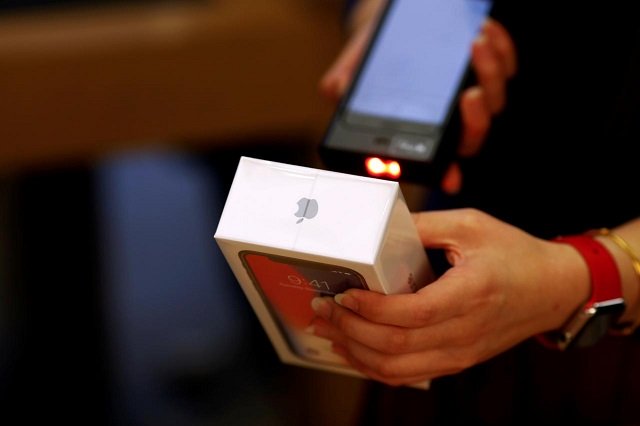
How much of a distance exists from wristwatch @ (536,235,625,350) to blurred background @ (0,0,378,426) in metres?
0.58

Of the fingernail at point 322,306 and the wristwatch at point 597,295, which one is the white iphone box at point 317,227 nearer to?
the fingernail at point 322,306

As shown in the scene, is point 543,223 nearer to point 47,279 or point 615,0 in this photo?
point 615,0

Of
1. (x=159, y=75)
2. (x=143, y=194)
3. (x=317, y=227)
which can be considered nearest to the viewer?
(x=317, y=227)

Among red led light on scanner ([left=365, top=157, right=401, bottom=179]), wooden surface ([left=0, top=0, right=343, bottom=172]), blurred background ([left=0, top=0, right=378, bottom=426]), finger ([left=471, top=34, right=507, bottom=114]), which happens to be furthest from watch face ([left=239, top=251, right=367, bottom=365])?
wooden surface ([left=0, top=0, right=343, bottom=172])

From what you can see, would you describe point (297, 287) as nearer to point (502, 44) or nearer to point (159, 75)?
point (502, 44)

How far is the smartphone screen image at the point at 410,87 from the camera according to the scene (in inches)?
28.6

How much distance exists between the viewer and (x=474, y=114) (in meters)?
0.76

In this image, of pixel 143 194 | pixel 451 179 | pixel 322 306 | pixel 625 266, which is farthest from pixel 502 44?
pixel 143 194

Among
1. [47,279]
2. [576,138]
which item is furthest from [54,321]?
[576,138]

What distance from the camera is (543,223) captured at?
794mm

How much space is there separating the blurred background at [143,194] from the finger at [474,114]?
20.4 inches

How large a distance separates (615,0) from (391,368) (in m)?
0.41

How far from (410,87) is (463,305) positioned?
29cm

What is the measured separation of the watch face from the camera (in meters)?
0.51
